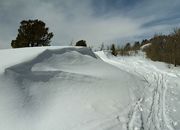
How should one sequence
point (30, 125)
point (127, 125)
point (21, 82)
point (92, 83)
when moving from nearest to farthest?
1. point (30, 125)
2. point (127, 125)
3. point (21, 82)
4. point (92, 83)

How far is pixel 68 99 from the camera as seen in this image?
584 cm

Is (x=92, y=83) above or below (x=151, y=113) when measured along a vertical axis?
above

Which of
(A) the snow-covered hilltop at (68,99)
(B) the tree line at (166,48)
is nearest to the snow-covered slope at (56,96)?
(A) the snow-covered hilltop at (68,99)

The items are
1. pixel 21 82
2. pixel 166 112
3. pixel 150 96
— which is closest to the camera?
pixel 21 82

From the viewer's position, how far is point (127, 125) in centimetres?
500

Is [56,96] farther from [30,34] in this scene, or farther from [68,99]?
[30,34]

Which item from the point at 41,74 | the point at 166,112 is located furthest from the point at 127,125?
the point at 41,74

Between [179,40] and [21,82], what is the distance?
53.4ft

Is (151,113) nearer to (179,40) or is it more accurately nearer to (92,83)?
(92,83)

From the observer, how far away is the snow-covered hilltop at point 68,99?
4871 mm

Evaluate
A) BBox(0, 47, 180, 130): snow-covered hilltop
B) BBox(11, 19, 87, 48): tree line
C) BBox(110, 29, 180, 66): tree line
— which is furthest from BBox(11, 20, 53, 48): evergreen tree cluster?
BBox(0, 47, 180, 130): snow-covered hilltop

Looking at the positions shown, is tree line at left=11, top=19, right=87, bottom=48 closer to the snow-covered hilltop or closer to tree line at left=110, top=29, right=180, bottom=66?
tree line at left=110, top=29, right=180, bottom=66

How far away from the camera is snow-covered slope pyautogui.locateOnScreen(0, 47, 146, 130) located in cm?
483

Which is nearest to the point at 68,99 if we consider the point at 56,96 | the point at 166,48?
the point at 56,96
